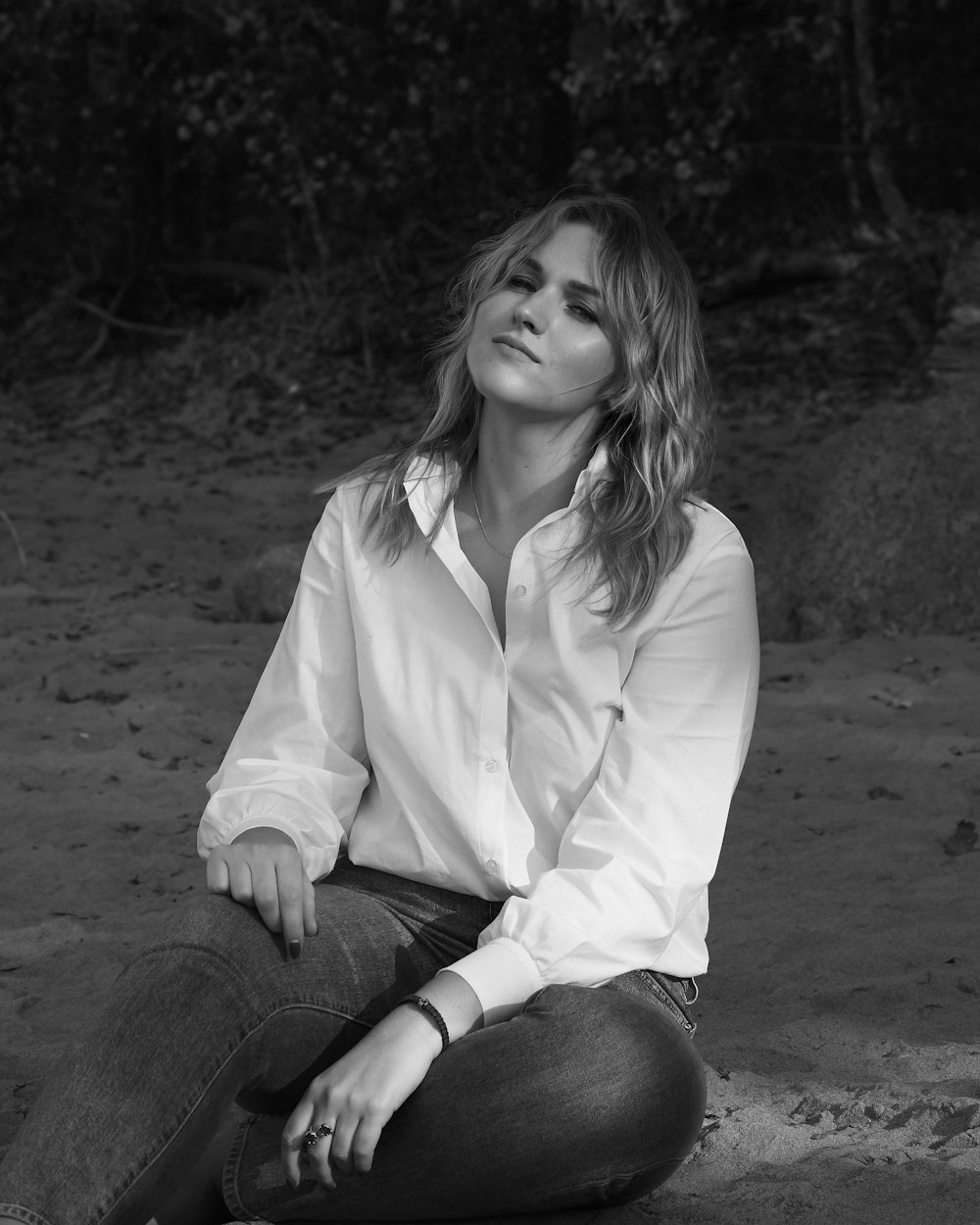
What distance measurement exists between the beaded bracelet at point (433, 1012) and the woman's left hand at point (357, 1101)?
30mm

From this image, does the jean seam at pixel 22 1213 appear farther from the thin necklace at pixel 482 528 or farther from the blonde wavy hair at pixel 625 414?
the thin necklace at pixel 482 528

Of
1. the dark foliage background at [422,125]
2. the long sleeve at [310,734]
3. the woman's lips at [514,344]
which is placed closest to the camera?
the long sleeve at [310,734]

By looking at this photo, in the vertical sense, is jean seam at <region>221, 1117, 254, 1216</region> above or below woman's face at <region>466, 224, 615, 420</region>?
below

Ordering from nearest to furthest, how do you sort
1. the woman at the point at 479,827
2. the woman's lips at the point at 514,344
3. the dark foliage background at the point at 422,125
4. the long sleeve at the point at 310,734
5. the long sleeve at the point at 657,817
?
the woman at the point at 479,827, the long sleeve at the point at 657,817, the long sleeve at the point at 310,734, the woman's lips at the point at 514,344, the dark foliage background at the point at 422,125

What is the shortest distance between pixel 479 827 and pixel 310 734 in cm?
33

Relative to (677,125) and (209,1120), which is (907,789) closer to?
(209,1120)

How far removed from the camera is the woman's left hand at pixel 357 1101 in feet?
6.01

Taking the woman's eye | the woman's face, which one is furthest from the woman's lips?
the woman's eye

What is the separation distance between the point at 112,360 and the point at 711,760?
35.3 ft

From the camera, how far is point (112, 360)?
39.8 ft

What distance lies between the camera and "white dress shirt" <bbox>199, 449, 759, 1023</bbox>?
211 centimetres

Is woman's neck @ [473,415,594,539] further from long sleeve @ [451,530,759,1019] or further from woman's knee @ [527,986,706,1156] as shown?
woman's knee @ [527,986,706,1156]

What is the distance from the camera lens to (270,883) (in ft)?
6.82

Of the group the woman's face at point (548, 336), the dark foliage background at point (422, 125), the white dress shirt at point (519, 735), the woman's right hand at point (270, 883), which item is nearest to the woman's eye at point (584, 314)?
the woman's face at point (548, 336)
